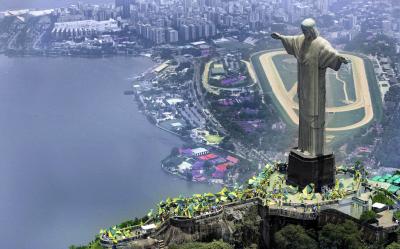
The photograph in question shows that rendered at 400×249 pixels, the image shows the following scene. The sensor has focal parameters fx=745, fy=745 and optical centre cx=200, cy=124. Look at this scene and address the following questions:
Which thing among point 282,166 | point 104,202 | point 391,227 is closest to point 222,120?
point 104,202

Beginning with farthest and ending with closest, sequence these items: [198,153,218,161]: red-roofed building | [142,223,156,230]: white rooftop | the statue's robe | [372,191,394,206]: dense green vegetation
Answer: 1. [198,153,218,161]: red-roofed building
2. the statue's robe
3. [372,191,394,206]: dense green vegetation
4. [142,223,156,230]: white rooftop

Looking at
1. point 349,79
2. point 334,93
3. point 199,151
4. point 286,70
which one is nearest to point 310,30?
point 199,151

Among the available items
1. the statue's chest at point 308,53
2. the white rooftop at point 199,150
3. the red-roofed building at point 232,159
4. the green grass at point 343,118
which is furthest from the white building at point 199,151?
the statue's chest at point 308,53

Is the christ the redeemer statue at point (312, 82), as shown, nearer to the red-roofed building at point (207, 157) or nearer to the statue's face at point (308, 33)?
the statue's face at point (308, 33)

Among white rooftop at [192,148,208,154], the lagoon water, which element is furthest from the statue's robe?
white rooftop at [192,148,208,154]

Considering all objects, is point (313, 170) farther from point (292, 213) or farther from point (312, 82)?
point (312, 82)

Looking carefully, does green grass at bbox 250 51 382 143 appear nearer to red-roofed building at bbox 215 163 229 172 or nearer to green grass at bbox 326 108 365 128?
green grass at bbox 326 108 365 128
